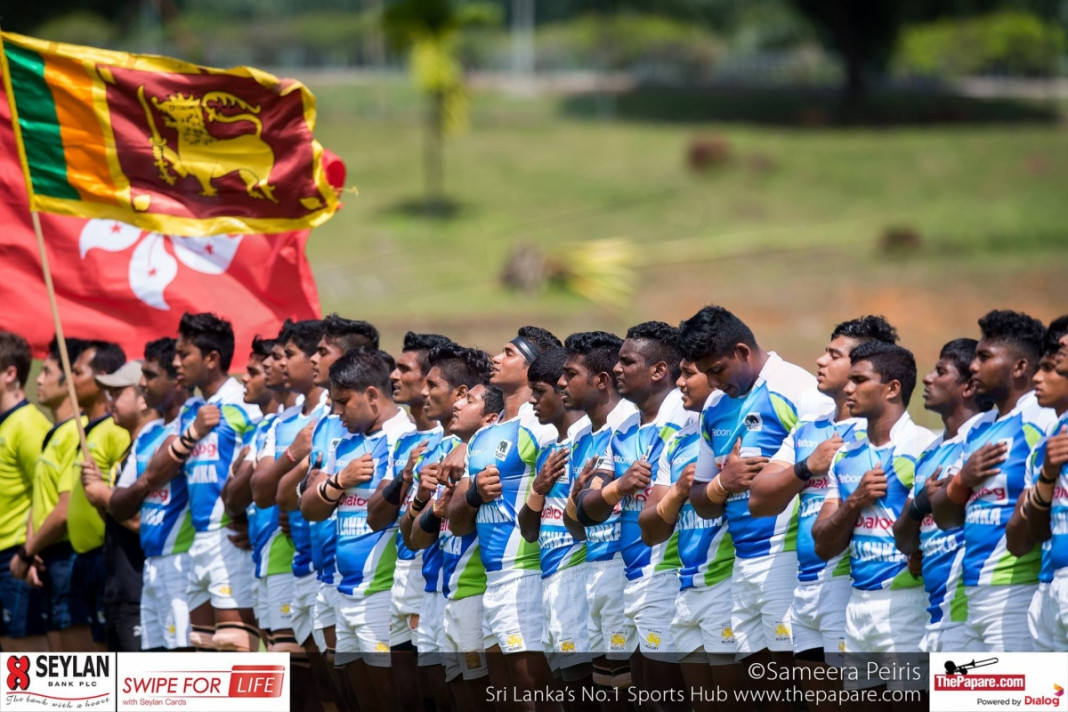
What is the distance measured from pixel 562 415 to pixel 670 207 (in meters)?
39.7

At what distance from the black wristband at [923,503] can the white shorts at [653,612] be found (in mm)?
1471

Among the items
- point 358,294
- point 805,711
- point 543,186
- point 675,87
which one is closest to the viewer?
point 805,711

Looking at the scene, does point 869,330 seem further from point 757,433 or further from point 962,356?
point 757,433

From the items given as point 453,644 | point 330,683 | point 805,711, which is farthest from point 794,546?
point 330,683

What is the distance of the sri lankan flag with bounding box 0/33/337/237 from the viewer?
9961mm

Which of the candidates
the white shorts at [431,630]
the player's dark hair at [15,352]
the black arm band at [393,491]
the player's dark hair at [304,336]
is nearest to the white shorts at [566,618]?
the white shorts at [431,630]

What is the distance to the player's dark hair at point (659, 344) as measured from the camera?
25.7ft

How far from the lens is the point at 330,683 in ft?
31.2

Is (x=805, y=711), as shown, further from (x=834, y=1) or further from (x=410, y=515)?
(x=834, y=1)

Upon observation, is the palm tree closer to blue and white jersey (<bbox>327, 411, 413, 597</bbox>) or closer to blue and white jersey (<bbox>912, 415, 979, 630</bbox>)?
blue and white jersey (<bbox>327, 411, 413, 597</bbox>)

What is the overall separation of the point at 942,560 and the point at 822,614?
0.71 meters

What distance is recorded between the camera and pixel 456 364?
866 centimetres

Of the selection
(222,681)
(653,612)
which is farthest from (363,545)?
(653,612)

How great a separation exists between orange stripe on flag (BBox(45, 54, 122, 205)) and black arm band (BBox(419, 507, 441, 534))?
3472mm
